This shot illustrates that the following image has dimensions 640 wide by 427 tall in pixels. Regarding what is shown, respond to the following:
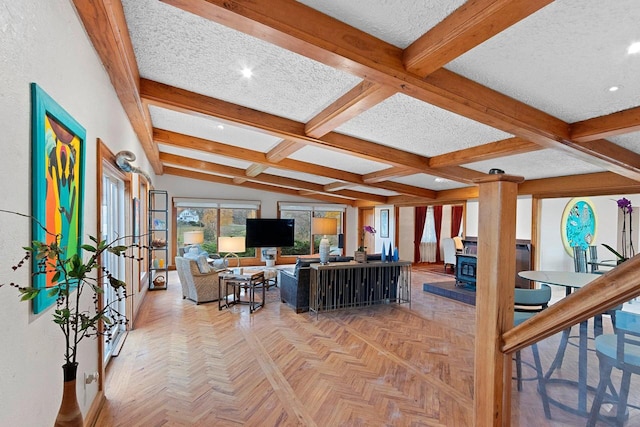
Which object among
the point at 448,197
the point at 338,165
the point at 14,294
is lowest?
the point at 14,294

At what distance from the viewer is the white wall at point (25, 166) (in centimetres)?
108

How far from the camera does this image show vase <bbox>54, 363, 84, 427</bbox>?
3.85 ft

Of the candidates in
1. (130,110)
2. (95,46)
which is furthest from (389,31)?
(130,110)

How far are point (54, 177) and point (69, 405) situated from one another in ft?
3.18

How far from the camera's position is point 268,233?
27.8ft

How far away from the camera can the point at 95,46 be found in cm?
206

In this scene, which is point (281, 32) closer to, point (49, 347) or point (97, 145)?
Result: point (97, 145)

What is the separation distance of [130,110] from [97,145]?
1241mm

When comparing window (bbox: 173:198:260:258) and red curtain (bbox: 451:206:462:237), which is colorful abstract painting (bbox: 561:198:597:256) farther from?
window (bbox: 173:198:260:258)

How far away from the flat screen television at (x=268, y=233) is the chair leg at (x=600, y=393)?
7756 mm

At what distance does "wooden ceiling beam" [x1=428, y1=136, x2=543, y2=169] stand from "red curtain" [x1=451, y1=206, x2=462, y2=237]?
21.8ft

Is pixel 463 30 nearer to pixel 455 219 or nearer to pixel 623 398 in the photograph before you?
pixel 623 398

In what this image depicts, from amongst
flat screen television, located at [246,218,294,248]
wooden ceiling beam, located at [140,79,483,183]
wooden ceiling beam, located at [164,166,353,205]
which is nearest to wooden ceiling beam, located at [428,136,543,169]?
wooden ceiling beam, located at [140,79,483,183]

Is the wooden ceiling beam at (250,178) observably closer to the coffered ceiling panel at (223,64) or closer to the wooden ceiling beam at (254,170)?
the wooden ceiling beam at (254,170)
